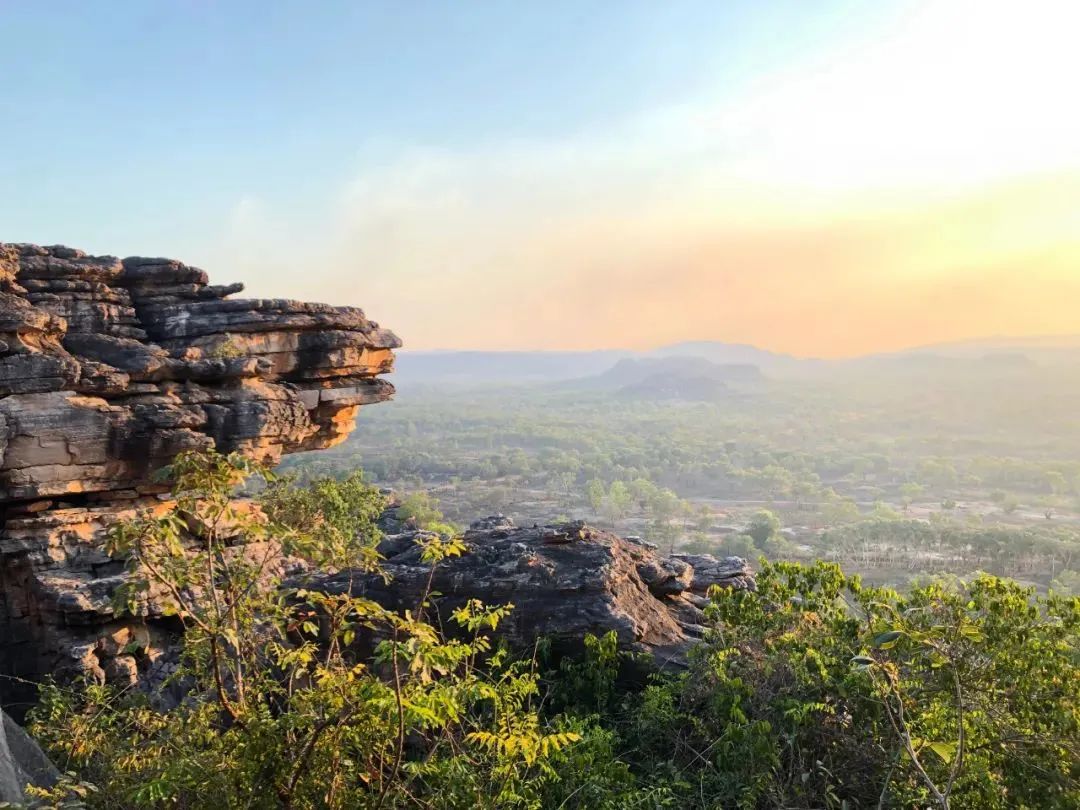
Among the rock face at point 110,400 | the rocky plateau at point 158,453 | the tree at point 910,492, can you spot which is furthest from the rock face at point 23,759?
the tree at point 910,492

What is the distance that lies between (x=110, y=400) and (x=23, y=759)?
38.7 feet

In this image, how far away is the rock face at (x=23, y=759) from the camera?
7.00 m

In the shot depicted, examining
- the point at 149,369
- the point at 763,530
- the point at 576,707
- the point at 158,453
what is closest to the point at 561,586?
the point at 576,707

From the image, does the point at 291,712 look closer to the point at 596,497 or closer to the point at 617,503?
the point at 617,503

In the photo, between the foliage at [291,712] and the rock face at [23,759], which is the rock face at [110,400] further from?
the foliage at [291,712]

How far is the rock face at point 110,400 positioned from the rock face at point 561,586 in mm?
6946

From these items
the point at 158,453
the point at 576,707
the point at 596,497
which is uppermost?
the point at 158,453

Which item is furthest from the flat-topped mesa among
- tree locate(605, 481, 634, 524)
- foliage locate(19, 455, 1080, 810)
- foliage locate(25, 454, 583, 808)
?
tree locate(605, 481, 634, 524)

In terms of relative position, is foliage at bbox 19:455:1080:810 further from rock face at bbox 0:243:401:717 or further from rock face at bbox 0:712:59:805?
rock face at bbox 0:243:401:717

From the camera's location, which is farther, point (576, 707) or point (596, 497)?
point (596, 497)

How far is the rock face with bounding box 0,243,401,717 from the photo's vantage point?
16438 millimetres

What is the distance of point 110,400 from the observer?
59.4 ft

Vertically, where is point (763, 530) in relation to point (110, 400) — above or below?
below

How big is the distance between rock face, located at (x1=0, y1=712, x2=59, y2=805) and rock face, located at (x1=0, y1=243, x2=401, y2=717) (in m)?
7.08
